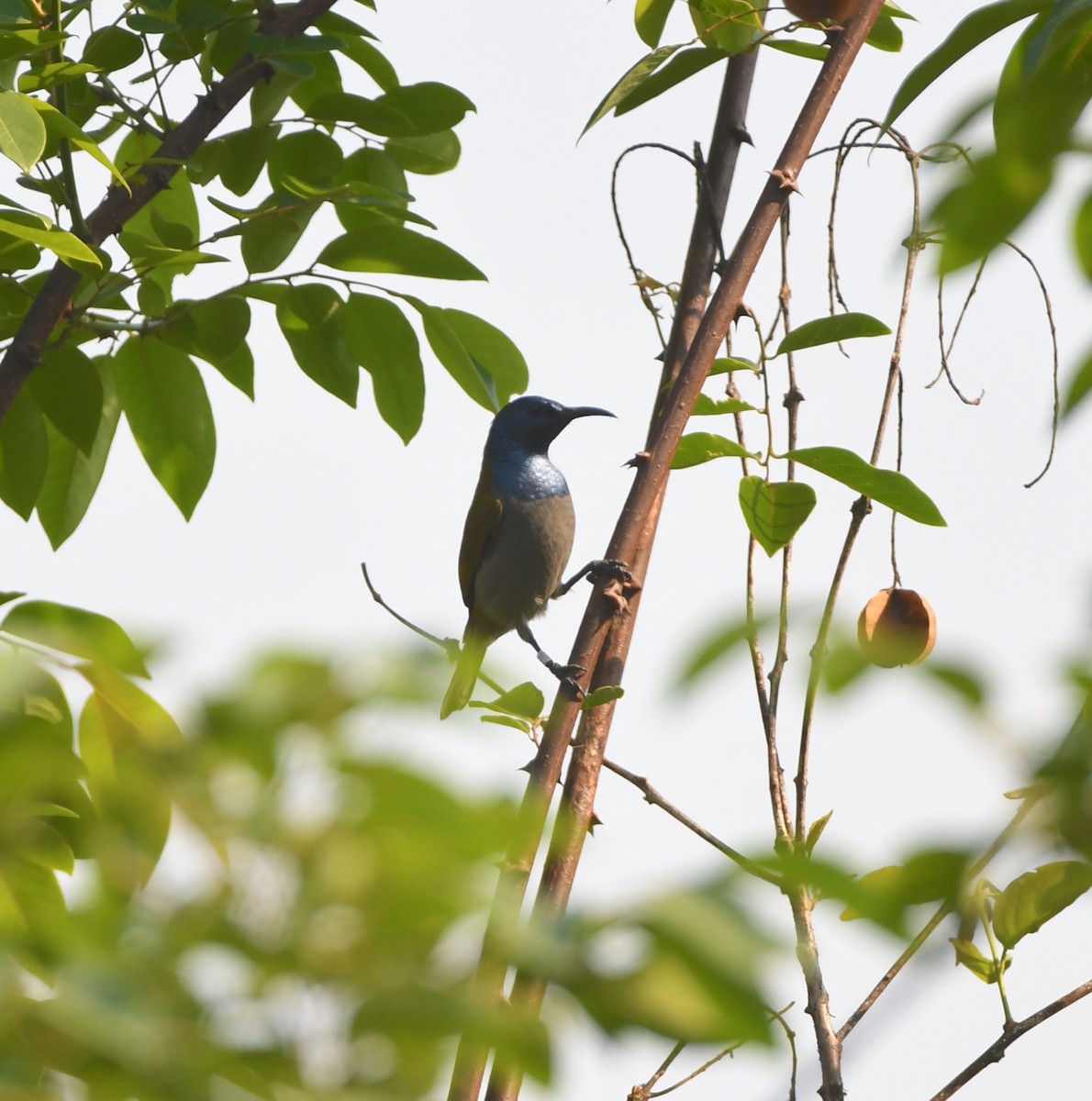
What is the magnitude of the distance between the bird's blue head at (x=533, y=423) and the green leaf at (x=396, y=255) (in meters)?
2.56

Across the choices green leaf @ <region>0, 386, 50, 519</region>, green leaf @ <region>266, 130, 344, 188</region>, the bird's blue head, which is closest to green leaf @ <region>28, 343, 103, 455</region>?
green leaf @ <region>0, 386, 50, 519</region>

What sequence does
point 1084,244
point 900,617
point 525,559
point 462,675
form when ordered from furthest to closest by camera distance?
1. point 525,559
2. point 900,617
3. point 462,675
4. point 1084,244

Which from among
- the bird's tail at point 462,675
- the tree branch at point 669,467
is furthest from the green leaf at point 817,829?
the bird's tail at point 462,675

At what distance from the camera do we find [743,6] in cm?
212

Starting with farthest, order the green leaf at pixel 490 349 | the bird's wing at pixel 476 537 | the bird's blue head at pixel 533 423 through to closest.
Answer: the bird's blue head at pixel 533 423 → the bird's wing at pixel 476 537 → the green leaf at pixel 490 349

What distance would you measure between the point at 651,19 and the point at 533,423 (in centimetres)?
261

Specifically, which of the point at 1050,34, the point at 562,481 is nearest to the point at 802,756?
the point at 1050,34

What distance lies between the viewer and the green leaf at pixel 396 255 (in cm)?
245

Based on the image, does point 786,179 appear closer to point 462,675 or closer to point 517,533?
point 462,675

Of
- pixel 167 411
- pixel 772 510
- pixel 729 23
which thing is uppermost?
pixel 729 23

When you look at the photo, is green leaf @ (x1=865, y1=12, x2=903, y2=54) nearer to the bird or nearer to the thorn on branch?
the thorn on branch

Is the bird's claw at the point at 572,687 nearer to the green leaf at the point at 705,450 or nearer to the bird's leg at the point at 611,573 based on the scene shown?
the bird's leg at the point at 611,573

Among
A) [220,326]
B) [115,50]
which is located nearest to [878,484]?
[220,326]

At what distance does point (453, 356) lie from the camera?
258 centimetres
